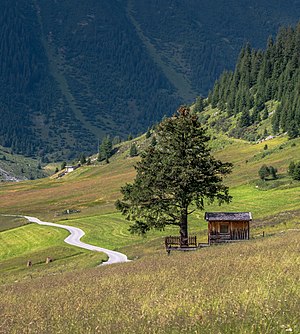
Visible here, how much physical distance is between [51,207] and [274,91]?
91.4m

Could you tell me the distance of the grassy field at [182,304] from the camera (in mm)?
9336

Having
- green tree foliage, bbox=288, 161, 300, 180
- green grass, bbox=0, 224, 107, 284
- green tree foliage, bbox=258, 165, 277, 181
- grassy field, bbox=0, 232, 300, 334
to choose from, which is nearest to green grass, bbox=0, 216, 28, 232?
green grass, bbox=0, 224, 107, 284

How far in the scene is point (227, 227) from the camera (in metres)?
48.9

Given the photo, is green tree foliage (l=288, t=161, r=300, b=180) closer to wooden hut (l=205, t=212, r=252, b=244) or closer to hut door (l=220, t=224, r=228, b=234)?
wooden hut (l=205, t=212, r=252, b=244)

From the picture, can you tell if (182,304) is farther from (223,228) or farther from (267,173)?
(267,173)

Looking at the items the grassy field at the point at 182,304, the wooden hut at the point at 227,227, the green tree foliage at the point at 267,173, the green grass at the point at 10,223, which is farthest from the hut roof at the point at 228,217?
the green grass at the point at 10,223

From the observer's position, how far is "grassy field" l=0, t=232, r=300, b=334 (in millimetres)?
9336

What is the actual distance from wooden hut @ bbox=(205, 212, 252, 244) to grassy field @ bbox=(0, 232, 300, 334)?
29.8 metres

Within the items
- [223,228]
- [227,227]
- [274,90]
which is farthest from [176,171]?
[274,90]

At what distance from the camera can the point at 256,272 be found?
50.7ft

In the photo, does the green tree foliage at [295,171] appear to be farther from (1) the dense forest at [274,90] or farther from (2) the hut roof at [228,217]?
(1) the dense forest at [274,90]

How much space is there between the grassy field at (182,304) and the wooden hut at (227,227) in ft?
97.8

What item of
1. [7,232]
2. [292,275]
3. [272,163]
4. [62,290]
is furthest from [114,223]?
[292,275]

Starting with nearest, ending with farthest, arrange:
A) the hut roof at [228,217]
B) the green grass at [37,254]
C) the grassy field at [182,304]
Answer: the grassy field at [182,304] < the hut roof at [228,217] < the green grass at [37,254]
